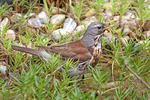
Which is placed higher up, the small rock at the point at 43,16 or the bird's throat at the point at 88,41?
the small rock at the point at 43,16

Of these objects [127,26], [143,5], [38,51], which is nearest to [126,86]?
[38,51]

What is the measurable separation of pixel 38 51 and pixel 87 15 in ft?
5.90

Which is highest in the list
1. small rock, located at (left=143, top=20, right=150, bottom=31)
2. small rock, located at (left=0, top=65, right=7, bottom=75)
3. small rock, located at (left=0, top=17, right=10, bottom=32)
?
small rock, located at (left=0, top=17, right=10, bottom=32)

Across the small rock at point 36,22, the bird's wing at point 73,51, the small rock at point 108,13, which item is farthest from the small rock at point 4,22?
the small rock at point 108,13

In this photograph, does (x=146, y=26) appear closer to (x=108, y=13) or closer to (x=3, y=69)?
(x=108, y=13)

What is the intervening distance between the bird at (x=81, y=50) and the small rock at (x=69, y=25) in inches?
35.1

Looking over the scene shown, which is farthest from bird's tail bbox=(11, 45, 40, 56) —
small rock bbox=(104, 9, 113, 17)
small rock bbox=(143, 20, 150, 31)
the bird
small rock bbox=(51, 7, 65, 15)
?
small rock bbox=(143, 20, 150, 31)

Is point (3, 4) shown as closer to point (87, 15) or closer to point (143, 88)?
point (87, 15)

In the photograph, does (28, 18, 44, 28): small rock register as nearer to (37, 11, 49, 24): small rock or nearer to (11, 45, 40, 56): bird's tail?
(37, 11, 49, 24): small rock

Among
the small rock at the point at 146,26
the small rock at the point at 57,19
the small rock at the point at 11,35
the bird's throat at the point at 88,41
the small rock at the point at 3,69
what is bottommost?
the small rock at the point at 3,69

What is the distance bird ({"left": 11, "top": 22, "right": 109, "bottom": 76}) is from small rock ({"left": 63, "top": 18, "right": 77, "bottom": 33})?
89 cm

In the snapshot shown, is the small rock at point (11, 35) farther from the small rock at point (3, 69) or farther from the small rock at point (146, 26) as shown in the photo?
the small rock at point (146, 26)

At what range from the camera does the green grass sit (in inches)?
127

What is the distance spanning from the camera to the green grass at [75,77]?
3221 mm
